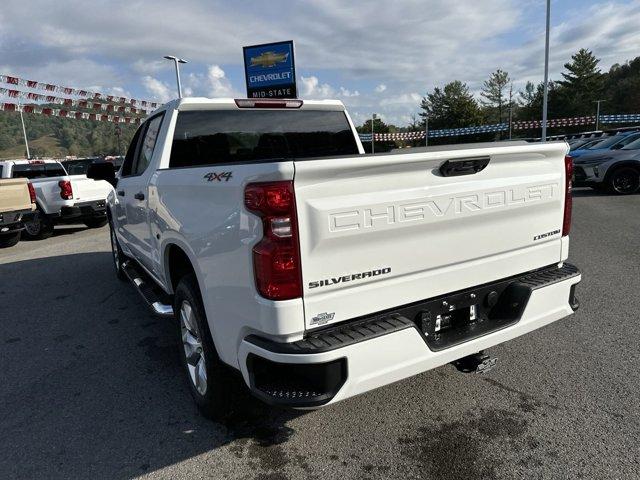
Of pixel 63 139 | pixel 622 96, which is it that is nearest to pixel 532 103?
pixel 622 96

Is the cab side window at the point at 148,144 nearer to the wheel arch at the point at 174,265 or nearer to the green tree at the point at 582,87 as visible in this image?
the wheel arch at the point at 174,265

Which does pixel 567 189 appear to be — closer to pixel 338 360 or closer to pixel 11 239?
pixel 338 360

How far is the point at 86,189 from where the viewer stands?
11.6m

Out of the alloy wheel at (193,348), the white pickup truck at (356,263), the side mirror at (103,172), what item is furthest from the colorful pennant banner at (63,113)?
the white pickup truck at (356,263)

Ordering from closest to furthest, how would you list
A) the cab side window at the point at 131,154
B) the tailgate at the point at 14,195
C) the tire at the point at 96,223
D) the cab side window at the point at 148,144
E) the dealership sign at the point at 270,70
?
the cab side window at the point at 148,144 → the cab side window at the point at 131,154 → the tailgate at the point at 14,195 → the tire at the point at 96,223 → the dealership sign at the point at 270,70

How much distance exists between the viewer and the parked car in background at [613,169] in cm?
1281

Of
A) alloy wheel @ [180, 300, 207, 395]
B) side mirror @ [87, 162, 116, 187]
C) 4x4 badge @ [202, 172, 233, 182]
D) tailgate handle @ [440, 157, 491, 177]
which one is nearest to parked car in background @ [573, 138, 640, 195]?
tailgate handle @ [440, 157, 491, 177]

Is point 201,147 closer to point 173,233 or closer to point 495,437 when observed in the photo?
point 173,233

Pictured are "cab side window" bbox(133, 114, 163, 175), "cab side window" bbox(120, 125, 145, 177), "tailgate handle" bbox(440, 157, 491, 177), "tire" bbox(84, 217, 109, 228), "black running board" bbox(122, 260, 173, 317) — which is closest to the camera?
"tailgate handle" bbox(440, 157, 491, 177)

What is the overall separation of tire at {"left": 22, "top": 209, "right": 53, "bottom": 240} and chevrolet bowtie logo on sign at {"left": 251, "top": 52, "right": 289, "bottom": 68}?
34.6 ft

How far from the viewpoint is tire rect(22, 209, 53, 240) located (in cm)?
1132

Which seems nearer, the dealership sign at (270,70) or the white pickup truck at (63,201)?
the white pickup truck at (63,201)

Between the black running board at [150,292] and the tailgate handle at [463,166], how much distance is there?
220 cm

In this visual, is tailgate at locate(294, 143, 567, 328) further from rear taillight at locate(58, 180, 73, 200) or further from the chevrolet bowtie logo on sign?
the chevrolet bowtie logo on sign
